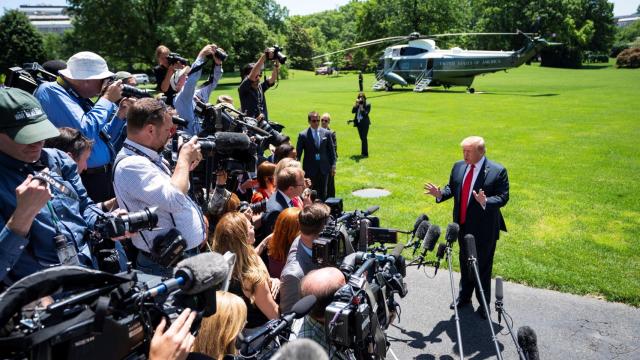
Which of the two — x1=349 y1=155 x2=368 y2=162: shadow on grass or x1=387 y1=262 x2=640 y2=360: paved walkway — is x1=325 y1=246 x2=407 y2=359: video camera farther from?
x1=349 y1=155 x2=368 y2=162: shadow on grass

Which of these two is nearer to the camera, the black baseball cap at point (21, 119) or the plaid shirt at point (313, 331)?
the black baseball cap at point (21, 119)

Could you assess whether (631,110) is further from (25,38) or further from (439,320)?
(25,38)

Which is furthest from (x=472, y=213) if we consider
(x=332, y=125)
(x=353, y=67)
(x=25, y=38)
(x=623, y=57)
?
(x=353, y=67)

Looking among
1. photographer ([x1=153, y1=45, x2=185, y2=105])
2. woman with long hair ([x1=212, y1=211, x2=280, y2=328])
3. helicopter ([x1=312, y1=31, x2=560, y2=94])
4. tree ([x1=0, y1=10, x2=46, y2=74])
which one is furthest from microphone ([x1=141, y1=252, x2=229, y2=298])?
tree ([x1=0, y1=10, x2=46, y2=74])

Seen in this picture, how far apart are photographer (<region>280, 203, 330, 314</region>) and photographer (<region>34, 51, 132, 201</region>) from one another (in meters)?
2.46

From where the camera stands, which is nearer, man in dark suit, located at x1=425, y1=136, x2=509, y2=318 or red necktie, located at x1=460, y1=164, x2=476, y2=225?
man in dark suit, located at x1=425, y1=136, x2=509, y2=318

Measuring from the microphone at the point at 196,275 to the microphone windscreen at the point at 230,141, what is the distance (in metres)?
2.36

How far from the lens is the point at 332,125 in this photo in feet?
82.0

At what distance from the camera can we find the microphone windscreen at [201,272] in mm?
2100

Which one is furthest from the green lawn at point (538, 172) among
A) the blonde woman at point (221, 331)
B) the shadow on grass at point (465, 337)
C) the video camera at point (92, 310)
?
the video camera at point (92, 310)

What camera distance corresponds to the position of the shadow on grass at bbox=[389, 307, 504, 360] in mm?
5336

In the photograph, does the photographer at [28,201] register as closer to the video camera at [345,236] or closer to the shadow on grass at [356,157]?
the video camera at [345,236]

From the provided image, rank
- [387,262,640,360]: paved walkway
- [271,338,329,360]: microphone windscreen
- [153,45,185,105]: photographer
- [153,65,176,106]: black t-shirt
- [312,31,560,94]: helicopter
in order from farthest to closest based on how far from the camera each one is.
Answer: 1. [312,31,560,94]: helicopter
2. [153,65,176,106]: black t-shirt
3. [153,45,185,105]: photographer
4. [387,262,640,360]: paved walkway
5. [271,338,329,360]: microphone windscreen

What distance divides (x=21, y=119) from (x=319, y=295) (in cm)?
227
